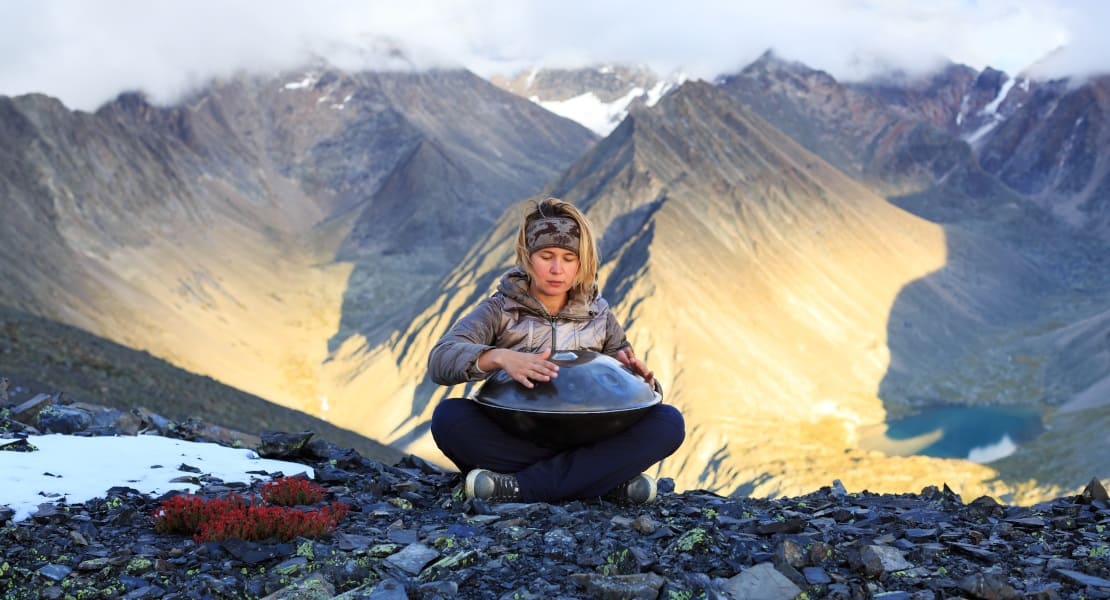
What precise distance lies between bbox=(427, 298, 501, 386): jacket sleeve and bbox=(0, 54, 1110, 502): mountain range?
45.2m

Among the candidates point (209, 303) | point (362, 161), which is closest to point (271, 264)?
point (209, 303)

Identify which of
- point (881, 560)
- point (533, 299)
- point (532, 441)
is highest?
point (533, 299)

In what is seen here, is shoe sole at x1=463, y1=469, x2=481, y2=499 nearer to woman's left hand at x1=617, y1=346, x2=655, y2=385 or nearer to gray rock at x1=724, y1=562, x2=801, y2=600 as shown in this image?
woman's left hand at x1=617, y1=346, x2=655, y2=385

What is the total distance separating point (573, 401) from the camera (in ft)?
21.6

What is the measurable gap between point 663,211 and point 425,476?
64.5m

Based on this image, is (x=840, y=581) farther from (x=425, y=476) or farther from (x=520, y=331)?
(x=425, y=476)

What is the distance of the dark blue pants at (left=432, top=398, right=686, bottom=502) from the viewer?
695 cm

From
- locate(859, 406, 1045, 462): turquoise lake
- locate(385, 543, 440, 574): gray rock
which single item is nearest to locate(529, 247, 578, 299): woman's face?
locate(385, 543, 440, 574): gray rock

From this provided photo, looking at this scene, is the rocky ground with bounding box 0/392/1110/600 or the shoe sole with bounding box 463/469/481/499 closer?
the rocky ground with bounding box 0/392/1110/600

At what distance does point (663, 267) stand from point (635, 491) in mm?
58475

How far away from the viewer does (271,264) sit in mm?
109688

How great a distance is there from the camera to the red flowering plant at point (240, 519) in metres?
5.91

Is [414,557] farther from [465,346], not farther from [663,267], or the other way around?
[663,267]

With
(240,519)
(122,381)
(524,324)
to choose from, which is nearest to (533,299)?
(524,324)
